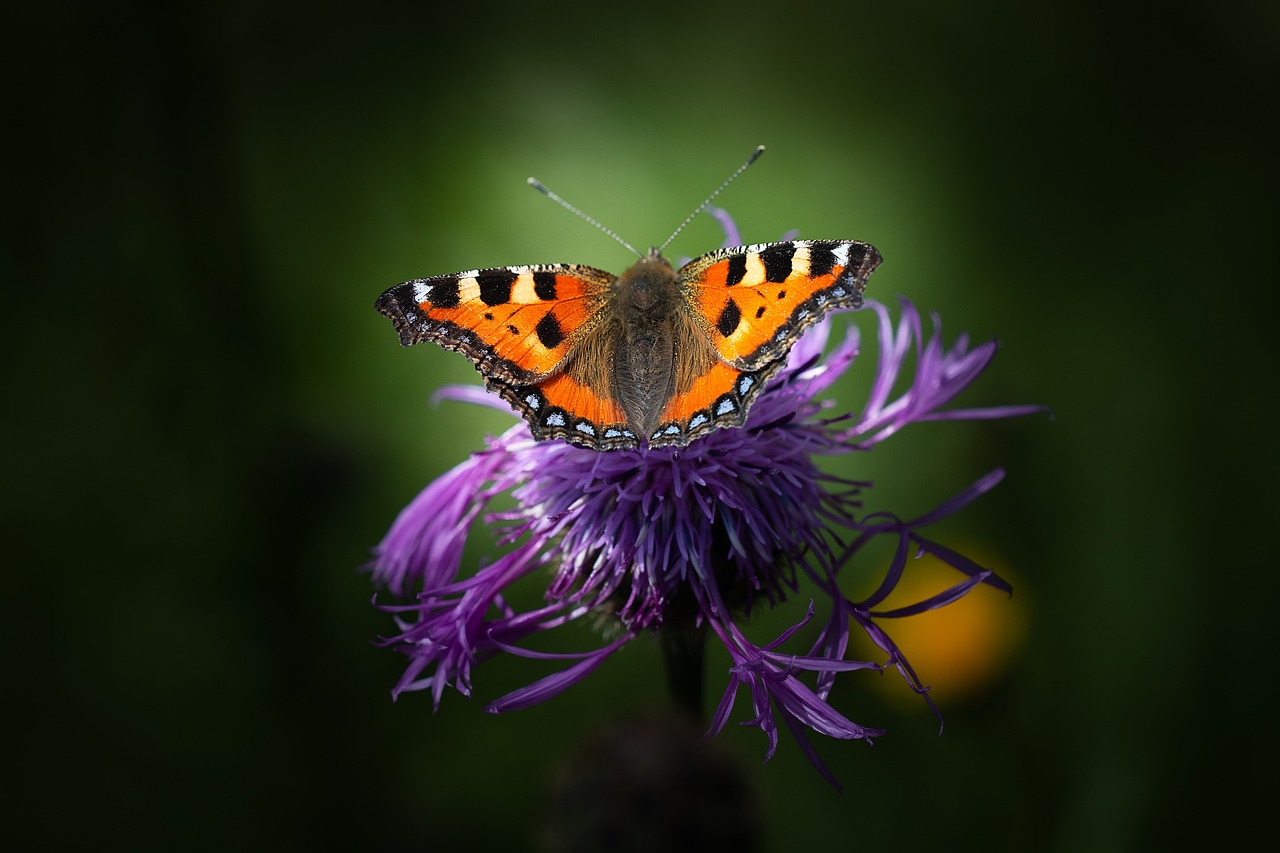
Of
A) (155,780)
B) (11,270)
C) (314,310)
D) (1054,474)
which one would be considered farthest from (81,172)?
(1054,474)

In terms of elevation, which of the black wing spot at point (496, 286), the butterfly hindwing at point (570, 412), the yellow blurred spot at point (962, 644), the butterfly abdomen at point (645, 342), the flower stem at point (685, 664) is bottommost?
the yellow blurred spot at point (962, 644)

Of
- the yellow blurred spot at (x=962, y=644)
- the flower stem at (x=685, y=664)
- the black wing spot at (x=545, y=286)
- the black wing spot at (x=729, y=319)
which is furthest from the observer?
the yellow blurred spot at (x=962, y=644)

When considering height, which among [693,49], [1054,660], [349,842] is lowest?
[349,842]

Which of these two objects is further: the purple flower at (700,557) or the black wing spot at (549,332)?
the black wing spot at (549,332)

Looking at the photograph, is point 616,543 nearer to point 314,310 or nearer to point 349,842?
point 349,842

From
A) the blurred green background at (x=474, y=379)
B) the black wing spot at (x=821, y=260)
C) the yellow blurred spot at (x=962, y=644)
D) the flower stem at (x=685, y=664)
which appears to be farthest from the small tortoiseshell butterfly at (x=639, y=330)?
the yellow blurred spot at (x=962, y=644)

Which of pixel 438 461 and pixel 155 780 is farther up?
pixel 438 461

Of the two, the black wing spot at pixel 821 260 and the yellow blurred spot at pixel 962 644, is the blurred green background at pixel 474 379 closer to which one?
the yellow blurred spot at pixel 962 644
